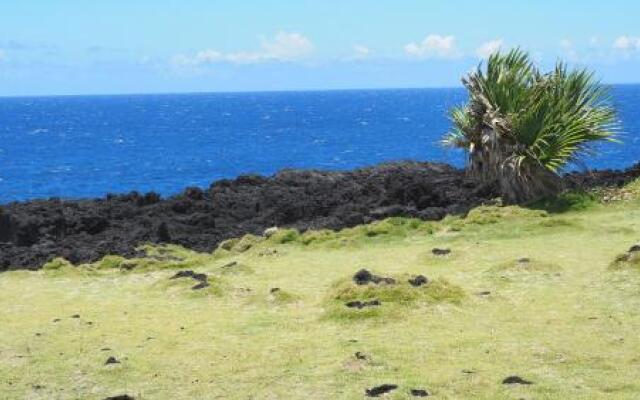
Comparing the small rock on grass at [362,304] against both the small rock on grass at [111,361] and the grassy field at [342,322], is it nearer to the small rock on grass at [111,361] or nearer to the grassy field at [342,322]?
the grassy field at [342,322]

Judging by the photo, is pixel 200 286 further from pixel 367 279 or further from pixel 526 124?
pixel 526 124

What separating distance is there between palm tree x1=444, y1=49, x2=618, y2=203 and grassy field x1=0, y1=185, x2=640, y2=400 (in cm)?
347

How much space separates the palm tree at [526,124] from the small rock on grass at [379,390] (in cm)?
1674

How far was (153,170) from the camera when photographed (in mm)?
102125

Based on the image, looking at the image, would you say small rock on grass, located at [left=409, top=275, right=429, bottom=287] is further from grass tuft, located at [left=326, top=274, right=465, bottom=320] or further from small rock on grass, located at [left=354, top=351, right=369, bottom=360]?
small rock on grass, located at [left=354, top=351, right=369, bottom=360]

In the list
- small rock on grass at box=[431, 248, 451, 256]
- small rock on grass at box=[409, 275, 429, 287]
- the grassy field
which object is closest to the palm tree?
the grassy field

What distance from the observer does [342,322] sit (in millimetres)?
16094

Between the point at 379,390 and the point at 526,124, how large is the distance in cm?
1749

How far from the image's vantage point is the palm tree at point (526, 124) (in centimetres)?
2828

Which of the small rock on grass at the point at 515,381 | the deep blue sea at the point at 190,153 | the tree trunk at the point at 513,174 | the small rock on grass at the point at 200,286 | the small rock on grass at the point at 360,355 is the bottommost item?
the deep blue sea at the point at 190,153

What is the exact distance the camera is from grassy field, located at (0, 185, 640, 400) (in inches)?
505

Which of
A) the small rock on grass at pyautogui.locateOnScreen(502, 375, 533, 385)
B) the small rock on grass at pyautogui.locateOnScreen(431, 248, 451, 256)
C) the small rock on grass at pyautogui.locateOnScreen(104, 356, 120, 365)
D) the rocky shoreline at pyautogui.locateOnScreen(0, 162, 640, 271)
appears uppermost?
the small rock on grass at pyautogui.locateOnScreen(502, 375, 533, 385)

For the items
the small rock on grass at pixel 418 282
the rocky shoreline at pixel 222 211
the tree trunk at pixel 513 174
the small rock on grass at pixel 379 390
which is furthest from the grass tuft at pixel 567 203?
the small rock on grass at pixel 379 390

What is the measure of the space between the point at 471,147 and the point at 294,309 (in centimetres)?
1342
